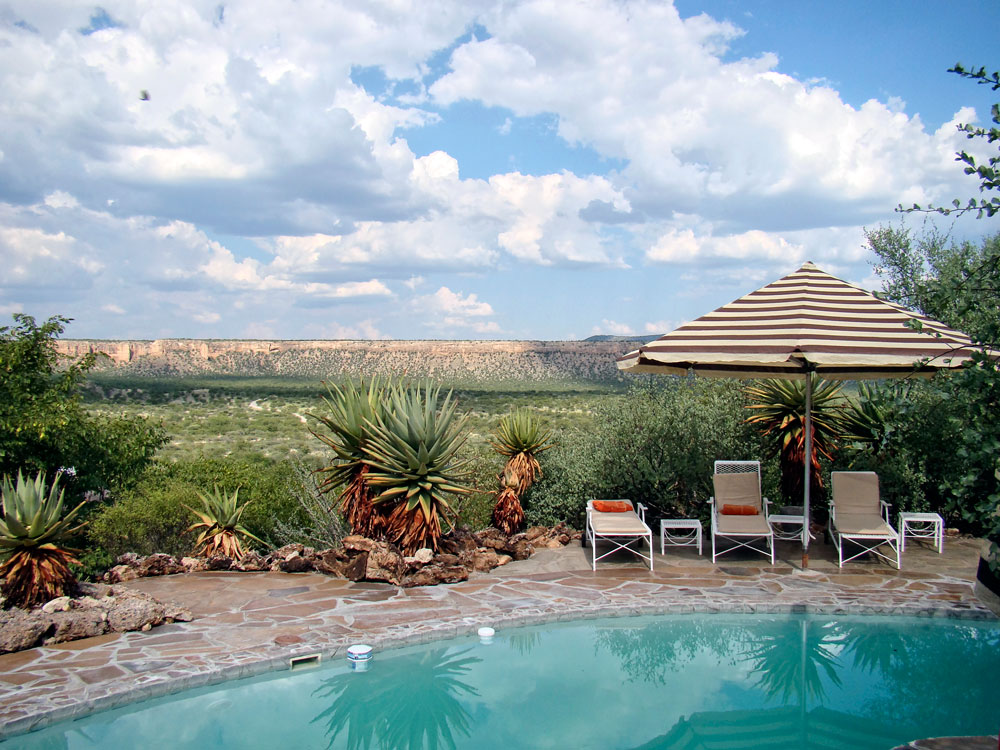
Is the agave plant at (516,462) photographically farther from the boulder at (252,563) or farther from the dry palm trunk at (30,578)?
the dry palm trunk at (30,578)

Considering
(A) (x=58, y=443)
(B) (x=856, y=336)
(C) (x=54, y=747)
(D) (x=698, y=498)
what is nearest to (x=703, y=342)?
(B) (x=856, y=336)

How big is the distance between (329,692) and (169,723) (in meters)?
1.01

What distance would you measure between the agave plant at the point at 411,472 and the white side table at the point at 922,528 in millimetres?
4502

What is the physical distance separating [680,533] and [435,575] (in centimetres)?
338

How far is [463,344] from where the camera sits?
6544cm

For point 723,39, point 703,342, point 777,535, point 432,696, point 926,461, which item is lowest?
point 432,696

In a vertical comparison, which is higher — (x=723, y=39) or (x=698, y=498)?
(x=723, y=39)

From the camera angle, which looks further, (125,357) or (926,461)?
(125,357)

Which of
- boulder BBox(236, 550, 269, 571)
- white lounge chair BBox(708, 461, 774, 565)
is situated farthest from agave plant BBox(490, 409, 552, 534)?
boulder BBox(236, 550, 269, 571)

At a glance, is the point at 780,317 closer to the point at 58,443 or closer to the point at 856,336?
the point at 856,336

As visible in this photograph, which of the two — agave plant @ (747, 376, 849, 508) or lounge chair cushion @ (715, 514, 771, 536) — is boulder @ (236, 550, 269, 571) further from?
agave plant @ (747, 376, 849, 508)

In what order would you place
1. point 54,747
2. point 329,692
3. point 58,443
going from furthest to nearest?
point 58,443 < point 329,692 < point 54,747

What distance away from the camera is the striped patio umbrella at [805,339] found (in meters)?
6.67

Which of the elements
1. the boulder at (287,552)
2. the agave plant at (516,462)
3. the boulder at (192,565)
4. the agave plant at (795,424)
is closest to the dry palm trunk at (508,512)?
the agave plant at (516,462)
